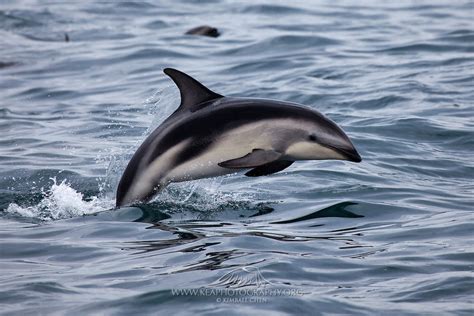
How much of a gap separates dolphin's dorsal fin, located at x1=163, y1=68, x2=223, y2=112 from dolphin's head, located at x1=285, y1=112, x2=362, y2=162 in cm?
84

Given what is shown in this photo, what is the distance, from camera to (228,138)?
9.41 metres

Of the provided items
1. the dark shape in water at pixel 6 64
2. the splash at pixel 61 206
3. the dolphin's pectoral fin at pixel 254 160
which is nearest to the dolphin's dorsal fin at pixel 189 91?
the dolphin's pectoral fin at pixel 254 160

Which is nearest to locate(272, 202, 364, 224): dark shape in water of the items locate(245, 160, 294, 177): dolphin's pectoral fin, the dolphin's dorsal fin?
locate(245, 160, 294, 177): dolphin's pectoral fin

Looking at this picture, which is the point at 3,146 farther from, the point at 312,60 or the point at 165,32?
the point at 165,32

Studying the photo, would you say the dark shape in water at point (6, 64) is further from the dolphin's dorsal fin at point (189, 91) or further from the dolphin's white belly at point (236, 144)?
the dolphin's white belly at point (236, 144)

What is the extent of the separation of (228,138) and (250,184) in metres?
1.93

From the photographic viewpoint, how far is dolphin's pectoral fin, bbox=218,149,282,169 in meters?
9.15

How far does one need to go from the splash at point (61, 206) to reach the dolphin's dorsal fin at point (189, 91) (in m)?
1.39

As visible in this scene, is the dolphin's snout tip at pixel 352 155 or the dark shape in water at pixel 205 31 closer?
the dolphin's snout tip at pixel 352 155

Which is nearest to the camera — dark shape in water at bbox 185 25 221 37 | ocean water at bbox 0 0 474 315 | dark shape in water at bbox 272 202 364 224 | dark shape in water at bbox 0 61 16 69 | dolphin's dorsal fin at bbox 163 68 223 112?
ocean water at bbox 0 0 474 315

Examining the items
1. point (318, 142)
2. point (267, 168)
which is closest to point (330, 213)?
point (318, 142)

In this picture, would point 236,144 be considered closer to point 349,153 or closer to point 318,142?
point 318,142

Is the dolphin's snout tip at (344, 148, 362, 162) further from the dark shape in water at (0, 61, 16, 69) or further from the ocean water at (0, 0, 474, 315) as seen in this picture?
the dark shape in water at (0, 61, 16, 69)

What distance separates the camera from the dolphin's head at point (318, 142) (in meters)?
9.50
